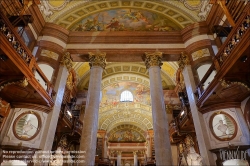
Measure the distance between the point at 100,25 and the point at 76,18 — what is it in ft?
5.63

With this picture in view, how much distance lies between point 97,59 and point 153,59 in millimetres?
3196

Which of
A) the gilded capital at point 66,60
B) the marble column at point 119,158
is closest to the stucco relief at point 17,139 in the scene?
the gilded capital at point 66,60

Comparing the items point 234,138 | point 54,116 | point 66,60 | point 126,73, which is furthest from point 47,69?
point 234,138

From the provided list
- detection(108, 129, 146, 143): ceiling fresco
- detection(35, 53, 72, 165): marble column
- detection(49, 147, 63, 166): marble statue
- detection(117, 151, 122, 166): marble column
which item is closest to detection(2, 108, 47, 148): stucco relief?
detection(35, 53, 72, 165): marble column

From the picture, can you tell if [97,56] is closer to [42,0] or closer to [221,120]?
[42,0]

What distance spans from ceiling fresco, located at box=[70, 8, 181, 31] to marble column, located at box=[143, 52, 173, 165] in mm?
2732

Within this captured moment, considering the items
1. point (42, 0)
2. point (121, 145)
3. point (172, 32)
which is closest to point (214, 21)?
point (172, 32)

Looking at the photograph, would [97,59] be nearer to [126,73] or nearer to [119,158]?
[126,73]

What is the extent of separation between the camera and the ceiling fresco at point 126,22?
12.4m

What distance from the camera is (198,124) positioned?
850 centimetres

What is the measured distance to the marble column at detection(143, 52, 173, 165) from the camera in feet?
24.4

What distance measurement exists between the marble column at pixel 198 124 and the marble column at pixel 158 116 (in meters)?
1.50

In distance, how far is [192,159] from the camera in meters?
7.35

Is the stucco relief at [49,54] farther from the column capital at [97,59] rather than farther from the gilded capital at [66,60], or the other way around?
the column capital at [97,59]
